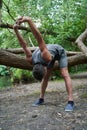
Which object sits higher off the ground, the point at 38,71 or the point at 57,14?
the point at 57,14

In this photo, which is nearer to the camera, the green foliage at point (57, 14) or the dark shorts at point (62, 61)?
the dark shorts at point (62, 61)

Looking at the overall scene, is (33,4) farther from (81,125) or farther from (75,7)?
(81,125)

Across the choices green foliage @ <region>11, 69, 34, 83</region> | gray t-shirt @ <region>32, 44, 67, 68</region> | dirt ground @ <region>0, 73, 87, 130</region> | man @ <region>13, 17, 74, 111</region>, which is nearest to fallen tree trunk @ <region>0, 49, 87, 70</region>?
dirt ground @ <region>0, 73, 87, 130</region>

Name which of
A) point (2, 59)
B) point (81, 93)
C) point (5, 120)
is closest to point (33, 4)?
point (2, 59)

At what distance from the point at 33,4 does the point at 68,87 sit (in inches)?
225

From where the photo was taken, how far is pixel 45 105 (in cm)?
473

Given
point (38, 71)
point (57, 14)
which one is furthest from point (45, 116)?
point (57, 14)

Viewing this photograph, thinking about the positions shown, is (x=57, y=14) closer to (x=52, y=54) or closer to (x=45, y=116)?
(x=52, y=54)

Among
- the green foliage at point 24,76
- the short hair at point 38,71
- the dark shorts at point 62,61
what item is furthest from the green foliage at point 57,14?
the short hair at point 38,71

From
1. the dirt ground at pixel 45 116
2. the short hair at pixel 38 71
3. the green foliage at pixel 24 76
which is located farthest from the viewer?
the green foliage at pixel 24 76

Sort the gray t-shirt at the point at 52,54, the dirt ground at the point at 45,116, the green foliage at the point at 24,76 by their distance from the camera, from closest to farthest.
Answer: the dirt ground at the point at 45,116 → the gray t-shirt at the point at 52,54 → the green foliage at the point at 24,76

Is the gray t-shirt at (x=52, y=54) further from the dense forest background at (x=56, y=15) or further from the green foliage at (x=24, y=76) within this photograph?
the green foliage at (x=24, y=76)

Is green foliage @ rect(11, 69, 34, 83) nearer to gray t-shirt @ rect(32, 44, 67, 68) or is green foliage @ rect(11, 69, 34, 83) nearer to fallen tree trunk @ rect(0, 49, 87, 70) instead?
fallen tree trunk @ rect(0, 49, 87, 70)

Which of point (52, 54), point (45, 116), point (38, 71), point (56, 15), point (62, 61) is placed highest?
point (56, 15)
